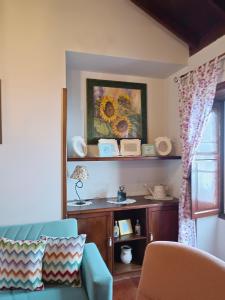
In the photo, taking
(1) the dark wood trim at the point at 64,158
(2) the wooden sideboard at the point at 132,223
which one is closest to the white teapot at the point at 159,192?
(2) the wooden sideboard at the point at 132,223

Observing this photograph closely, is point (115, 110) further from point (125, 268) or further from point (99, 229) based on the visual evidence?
point (125, 268)

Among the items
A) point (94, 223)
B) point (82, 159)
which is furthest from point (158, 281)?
point (82, 159)

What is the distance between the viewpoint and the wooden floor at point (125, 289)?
2.38 m

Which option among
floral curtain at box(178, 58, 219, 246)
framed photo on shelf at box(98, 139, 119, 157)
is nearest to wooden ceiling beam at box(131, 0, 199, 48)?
floral curtain at box(178, 58, 219, 246)

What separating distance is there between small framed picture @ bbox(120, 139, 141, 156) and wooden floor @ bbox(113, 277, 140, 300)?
136cm

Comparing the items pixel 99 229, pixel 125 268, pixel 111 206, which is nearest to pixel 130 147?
pixel 111 206

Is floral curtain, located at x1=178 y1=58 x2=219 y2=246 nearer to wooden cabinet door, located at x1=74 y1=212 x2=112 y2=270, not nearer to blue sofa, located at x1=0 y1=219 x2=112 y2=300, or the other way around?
wooden cabinet door, located at x1=74 y1=212 x2=112 y2=270

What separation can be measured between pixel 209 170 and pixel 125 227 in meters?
1.12

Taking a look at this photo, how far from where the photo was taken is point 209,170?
277 cm

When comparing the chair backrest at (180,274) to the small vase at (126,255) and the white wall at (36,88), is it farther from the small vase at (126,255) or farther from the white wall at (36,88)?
the small vase at (126,255)

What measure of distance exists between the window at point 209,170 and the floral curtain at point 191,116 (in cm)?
8

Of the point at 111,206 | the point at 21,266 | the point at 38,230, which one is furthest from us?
the point at 111,206

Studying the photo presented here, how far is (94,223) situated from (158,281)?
Answer: 4.77 ft

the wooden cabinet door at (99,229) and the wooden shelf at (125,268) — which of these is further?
the wooden shelf at (125,268)
